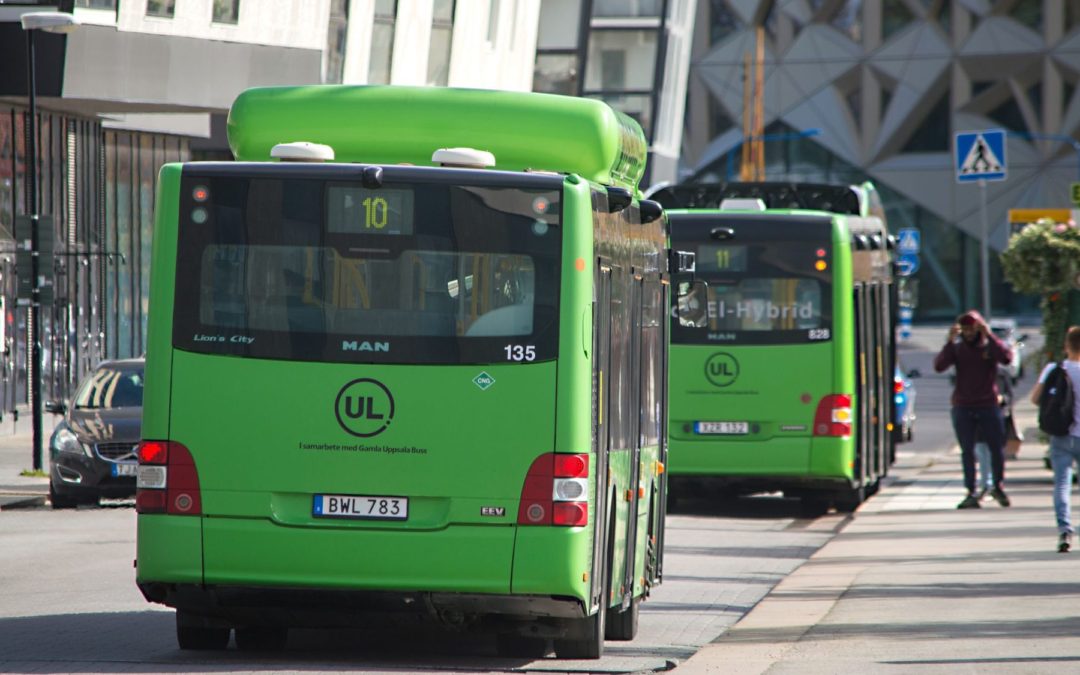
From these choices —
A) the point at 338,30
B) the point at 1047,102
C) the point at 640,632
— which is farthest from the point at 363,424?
the point at 1047,102

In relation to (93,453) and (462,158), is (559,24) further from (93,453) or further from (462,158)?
(462,158)

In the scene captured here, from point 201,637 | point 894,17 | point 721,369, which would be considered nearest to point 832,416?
point 721,369

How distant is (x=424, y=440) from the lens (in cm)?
900

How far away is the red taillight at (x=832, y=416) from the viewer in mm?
19500

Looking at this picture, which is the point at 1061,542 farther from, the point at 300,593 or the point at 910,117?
the point at 910,117

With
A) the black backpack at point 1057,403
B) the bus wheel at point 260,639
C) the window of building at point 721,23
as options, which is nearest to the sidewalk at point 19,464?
the black backpack at point 1057,403

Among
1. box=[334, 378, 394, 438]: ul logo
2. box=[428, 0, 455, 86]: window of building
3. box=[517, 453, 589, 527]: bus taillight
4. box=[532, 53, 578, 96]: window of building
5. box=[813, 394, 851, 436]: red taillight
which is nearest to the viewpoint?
box=[517, 453, 589, 527]: bus taillight

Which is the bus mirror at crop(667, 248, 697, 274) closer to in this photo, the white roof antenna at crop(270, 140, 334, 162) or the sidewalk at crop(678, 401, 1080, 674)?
the sidewalk at crop(678, 401, 1080, 674)

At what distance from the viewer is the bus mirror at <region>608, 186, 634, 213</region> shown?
9.66m

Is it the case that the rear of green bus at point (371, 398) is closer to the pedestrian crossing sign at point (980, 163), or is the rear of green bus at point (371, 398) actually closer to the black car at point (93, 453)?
the black car at point (93, 453)

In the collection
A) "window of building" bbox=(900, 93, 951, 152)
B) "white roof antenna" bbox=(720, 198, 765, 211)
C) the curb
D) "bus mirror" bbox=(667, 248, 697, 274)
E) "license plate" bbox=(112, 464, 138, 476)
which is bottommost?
the curb

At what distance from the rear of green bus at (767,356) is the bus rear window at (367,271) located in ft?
35.1

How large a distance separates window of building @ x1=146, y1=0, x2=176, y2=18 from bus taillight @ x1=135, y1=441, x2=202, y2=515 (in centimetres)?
2337

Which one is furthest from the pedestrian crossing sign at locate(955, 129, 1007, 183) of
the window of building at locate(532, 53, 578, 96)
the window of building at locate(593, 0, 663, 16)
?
the window of building at locate(593, 0, 663, 16)
